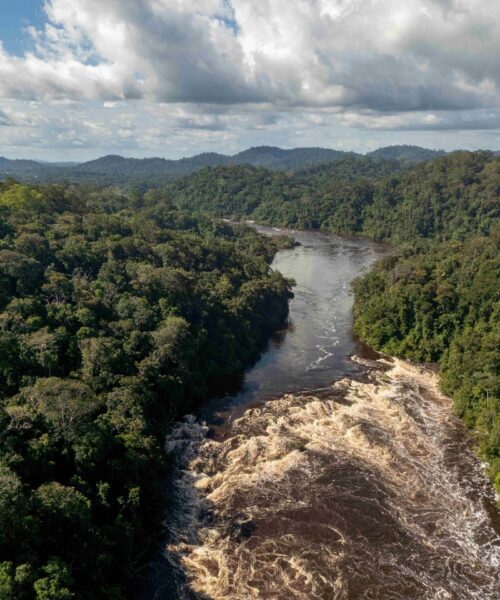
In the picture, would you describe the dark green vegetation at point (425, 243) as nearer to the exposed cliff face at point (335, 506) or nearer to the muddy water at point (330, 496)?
the muddy water at point (330, 496)

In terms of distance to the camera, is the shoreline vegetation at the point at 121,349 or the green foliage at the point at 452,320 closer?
the shoreline vegetation at the point at 121,349

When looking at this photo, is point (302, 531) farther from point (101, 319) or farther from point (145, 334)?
point (101, 319)

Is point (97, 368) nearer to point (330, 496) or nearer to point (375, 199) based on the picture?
point (330, 496)

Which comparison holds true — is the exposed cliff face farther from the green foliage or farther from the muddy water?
the green foliage

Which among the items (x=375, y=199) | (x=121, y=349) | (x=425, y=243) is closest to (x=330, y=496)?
(x=121, y=349)

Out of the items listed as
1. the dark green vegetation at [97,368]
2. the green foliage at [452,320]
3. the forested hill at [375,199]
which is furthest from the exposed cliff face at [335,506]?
the forested hill at [375,199]

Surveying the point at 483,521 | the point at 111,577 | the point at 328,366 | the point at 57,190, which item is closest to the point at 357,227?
the point at 57,190

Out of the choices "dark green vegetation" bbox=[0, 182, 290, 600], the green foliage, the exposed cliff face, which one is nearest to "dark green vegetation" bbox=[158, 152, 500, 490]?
the green foliage
